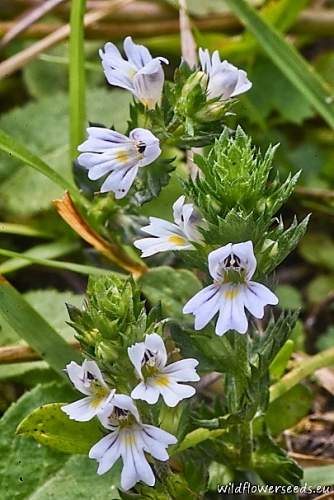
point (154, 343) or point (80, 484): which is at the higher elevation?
point (154, 343)

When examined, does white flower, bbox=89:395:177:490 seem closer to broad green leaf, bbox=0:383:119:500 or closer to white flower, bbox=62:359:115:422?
white flower, bbox=62:359:115:422

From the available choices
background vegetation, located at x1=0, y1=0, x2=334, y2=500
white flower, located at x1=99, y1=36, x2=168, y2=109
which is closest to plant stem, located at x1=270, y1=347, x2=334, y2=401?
background vegetation, located at x1=0, y1=0, x2=334, y2=500

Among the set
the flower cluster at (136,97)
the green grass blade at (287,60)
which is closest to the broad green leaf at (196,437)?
the flower cluster at (136,97)

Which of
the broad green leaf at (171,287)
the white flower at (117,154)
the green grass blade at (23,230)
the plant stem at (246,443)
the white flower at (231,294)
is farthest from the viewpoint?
the green grass blade at (23,230)

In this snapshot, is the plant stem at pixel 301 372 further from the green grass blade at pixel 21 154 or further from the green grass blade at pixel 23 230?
the green grass blade at pixel 23 230

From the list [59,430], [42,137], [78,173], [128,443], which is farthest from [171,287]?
[42,137]

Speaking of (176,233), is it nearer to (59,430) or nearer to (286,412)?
(59,430)
